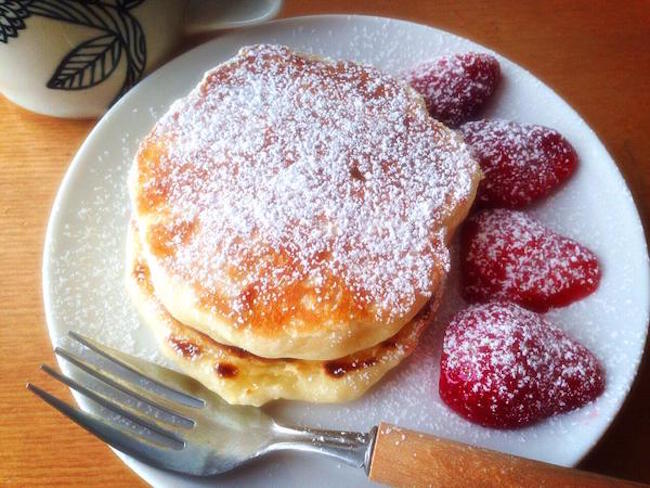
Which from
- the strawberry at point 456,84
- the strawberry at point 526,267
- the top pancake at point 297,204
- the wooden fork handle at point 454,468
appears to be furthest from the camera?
the strawberry at point 456,84

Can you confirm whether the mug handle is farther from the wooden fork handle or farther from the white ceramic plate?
the wooden fork handle

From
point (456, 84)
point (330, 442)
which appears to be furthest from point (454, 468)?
point (456, 84)

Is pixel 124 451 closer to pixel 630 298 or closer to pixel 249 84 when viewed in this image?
pixel 249 84

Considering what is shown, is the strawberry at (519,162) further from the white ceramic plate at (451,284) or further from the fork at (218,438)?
the fork at (218,438)

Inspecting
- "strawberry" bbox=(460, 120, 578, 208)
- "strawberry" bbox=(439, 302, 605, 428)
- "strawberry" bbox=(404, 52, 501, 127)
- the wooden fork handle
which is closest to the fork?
the wooden fork handle

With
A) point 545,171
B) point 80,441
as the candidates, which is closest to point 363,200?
point 545,171

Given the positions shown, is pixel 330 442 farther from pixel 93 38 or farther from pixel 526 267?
pixel 93 38

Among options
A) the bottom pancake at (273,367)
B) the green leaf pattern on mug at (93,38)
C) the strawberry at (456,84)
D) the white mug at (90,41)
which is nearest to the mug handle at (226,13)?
the white mug at (90,41)
